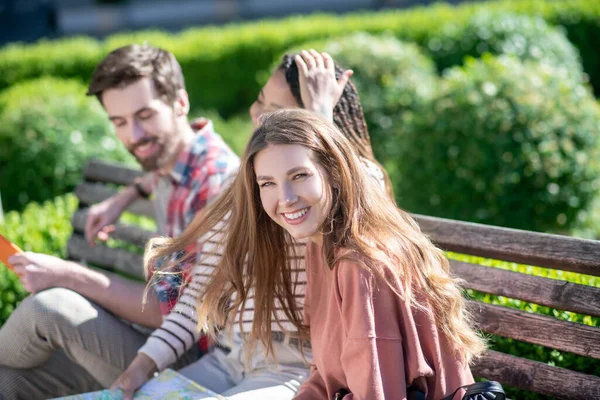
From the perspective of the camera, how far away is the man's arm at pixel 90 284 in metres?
2.73

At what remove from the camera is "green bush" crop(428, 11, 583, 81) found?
22.9ft

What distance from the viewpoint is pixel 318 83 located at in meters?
2.60

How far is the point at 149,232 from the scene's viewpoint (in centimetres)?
372

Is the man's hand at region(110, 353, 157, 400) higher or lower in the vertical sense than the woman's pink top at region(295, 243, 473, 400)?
lower

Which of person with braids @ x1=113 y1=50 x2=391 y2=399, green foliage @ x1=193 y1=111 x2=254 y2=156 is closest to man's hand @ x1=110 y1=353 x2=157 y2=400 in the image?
person with braids @ x1=113 y1=50 x2=391 y2=399

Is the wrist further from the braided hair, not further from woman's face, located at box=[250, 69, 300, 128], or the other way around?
the braided hair

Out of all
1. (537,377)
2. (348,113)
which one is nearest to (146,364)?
(348,113)

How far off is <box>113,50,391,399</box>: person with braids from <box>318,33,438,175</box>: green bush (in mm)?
3628

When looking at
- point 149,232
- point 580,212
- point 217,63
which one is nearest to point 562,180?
point 580,212

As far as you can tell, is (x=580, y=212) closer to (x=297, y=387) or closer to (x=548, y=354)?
(x=548, y=354)

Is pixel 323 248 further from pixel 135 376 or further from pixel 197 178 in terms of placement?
pixel 197 178

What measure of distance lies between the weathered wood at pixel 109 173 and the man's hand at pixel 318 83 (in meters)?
1.43

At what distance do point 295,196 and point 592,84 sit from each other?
7.28m

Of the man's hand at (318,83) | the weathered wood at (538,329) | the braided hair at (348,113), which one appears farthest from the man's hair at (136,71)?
the weathered wood at (538,329)
